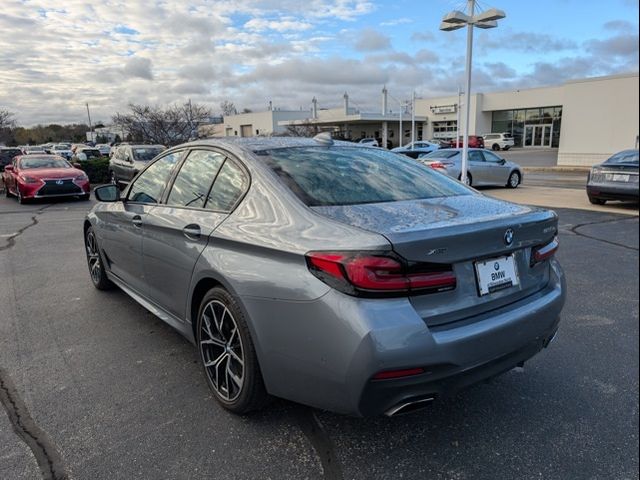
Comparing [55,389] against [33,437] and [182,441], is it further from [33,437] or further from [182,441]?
[182,441]

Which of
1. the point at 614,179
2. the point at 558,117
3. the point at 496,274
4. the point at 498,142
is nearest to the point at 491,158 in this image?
the point at 614,179

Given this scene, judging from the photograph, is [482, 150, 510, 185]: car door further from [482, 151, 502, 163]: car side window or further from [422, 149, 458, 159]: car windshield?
[422, 149, 458, 159]: car windshield

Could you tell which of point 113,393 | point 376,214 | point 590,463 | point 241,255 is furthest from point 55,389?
point 590,463

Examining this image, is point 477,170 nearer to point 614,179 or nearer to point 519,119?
point 614,179

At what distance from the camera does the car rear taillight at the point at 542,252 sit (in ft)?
8.65

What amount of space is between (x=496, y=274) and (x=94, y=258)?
172 inches

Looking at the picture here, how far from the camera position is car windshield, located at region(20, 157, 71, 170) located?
48.5 feet

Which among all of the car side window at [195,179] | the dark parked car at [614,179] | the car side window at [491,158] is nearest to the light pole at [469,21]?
Answer: the car side window at [491,158]

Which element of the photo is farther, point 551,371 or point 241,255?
point 551,371

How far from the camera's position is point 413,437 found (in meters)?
2.62

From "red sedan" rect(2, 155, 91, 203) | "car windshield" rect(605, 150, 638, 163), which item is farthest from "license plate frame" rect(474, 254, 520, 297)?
"red sedan" rect(2, 155, 91, 203)

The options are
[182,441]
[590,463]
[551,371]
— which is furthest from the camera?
[551,371]

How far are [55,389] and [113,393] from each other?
15.9 inches

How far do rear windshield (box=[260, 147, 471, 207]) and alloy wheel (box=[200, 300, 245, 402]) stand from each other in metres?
0.85
